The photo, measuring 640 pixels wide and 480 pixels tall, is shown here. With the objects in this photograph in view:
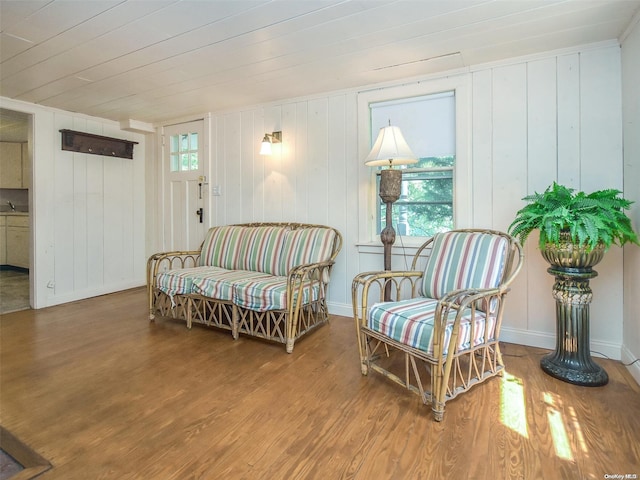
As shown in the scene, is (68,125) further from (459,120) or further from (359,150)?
(459,120)

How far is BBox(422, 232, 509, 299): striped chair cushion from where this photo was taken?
84.7 inches

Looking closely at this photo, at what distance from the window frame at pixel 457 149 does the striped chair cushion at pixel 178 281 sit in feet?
5.03

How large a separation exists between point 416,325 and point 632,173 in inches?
68.3

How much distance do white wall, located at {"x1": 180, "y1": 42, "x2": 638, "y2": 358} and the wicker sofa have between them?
0.32 meters

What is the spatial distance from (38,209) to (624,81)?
5.34 meters

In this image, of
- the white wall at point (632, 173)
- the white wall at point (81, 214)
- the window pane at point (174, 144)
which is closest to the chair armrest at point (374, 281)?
the white wall at point (632, 173)

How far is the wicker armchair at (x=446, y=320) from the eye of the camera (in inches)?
67.1

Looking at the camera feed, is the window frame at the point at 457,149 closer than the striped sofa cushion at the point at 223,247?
Yes

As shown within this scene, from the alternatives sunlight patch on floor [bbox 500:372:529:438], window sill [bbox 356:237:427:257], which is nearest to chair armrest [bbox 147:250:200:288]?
window sill [bbox 356:237:427:257]

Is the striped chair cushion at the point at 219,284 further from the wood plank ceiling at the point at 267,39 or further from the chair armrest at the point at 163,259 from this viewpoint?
the wood plank ceiling at the point at 267,39

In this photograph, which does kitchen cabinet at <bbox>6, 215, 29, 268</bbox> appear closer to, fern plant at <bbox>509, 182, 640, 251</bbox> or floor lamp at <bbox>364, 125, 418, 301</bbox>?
floor lamp at <bbox>364, 125, 418, 301</bbox>

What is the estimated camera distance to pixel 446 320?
1.70 m

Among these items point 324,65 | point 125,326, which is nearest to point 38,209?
point 125,326

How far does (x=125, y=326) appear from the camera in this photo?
3.16m
